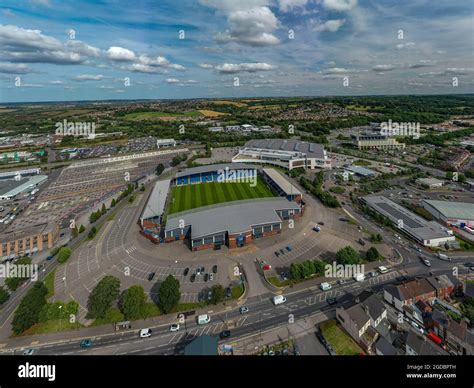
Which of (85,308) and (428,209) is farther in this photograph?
(428,209)

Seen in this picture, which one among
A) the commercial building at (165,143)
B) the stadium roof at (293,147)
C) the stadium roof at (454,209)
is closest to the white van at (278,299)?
the stadium roof at (454,209)

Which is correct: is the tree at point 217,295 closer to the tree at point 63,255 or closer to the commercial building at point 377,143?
the tree at point 63,255

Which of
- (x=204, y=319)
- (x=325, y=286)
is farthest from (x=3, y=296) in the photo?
(x=325, y=286)

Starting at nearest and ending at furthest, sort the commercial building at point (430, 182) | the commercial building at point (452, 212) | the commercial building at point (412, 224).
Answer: the commercial building at point (412, 224)
the commercial building at point (452, 212)
the commercial building at point (430, 182)

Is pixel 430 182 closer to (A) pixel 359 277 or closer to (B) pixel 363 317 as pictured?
(A) pixel 359 277

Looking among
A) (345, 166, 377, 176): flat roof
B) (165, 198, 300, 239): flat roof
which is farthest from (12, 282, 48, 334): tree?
(345, 166, 377, 176): flat roof
